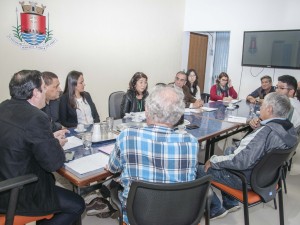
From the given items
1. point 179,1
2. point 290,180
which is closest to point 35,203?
point 290,180

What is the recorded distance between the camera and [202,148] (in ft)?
12.7

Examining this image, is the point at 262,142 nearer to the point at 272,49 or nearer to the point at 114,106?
the point at 114,106

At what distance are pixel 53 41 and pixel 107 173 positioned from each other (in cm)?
315

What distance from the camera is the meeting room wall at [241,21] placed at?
483 cm

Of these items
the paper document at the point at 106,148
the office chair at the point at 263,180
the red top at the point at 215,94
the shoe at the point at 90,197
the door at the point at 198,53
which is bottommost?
the shoe at the point at 90,197

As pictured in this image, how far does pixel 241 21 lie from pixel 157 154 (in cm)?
498

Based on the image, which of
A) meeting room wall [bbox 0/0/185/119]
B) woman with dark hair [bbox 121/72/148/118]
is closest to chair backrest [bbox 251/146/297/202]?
woman with dark hair [bbox 121/72/148/118]

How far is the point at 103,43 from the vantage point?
15.2 feet

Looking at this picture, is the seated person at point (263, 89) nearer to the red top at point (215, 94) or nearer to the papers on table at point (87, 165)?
the red top at point (215, 94)

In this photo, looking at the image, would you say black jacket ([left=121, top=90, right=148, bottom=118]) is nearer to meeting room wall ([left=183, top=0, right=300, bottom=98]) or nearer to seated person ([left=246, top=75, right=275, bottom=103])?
seated person ([left=246, top=75, right=275, bottom=103])

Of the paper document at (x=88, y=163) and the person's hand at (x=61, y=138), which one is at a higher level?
the person's hand at (x=61, y=138)

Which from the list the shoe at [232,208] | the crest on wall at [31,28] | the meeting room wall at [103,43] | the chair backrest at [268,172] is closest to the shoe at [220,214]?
the shoe at [232,208]

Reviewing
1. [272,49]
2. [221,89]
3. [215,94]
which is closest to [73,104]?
[215,94]

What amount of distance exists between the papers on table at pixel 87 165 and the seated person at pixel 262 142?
71 centimetres
